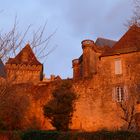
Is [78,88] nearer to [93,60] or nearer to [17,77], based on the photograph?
[93,60]

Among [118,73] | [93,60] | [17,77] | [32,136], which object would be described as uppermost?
[93,60]

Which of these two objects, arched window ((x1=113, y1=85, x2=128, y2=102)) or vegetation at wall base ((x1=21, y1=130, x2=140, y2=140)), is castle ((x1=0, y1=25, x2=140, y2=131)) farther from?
vegetation at wall base ((x1=21, y1=130, x2=140, y2=140))

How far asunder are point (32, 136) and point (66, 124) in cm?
1032

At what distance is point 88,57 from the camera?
33.1 metres

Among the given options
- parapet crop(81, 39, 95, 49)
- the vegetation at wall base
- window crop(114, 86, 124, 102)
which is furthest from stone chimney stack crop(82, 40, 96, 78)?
the vegetation at wall base

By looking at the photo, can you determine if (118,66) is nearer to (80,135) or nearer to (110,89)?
(110,89)

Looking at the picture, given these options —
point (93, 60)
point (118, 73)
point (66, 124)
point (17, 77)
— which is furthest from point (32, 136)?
point (93, 60)

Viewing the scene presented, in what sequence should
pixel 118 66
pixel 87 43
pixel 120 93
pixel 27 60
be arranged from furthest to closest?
pixel 87 43, pixel 118 66, pixel 120 93, pixel 27 60

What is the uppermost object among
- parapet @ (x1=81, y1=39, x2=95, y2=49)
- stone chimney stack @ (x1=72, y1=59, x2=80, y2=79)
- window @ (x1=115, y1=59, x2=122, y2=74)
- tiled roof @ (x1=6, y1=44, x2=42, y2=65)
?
parapet @ (x1=81, y1=39, x2=95, y2=49)

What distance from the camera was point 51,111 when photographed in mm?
22766

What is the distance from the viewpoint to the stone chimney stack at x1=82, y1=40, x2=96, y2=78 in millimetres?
32844

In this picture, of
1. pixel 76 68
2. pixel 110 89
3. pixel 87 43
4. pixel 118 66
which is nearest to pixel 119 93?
pixel 110 89

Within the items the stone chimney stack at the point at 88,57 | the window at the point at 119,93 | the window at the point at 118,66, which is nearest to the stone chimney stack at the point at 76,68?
the stone chimney stack at the point at 88,57

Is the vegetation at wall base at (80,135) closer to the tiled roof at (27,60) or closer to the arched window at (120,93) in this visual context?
the tiled roof at (27,60)
